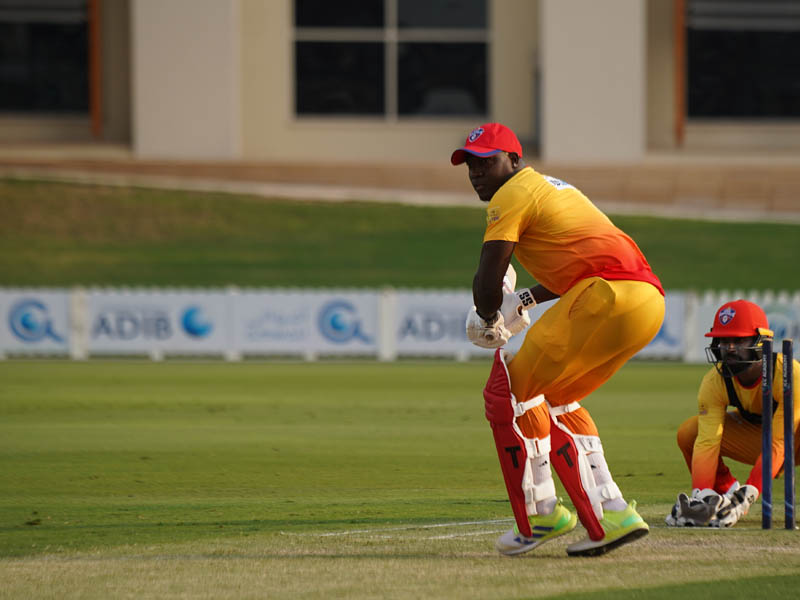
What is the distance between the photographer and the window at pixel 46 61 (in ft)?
135

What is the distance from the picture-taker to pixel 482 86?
40844 mm

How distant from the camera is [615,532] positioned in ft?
19.6

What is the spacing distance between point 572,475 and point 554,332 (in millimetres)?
695

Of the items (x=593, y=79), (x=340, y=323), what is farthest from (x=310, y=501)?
(x=593, y=79)

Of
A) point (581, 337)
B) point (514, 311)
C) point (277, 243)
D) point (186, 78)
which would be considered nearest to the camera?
point (581, 337)

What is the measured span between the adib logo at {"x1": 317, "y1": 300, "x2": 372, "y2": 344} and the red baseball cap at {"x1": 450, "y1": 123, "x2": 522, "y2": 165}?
15929 mm

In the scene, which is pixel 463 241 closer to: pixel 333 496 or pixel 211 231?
pixel 211 231

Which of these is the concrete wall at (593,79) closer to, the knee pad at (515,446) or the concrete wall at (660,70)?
the concrete wall at (660,70)

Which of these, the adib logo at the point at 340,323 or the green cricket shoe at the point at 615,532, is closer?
the green cricket shoe at the point at 615,532

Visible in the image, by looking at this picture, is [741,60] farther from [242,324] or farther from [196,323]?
[196,323]

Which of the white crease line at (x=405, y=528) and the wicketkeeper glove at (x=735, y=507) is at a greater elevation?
the wicketkeeper glove at (x=735, y=507)

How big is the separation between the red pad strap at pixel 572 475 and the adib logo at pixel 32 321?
683 inches

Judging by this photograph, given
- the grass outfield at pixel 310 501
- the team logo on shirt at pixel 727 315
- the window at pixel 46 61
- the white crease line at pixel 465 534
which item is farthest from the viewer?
the window at pixel 46 61

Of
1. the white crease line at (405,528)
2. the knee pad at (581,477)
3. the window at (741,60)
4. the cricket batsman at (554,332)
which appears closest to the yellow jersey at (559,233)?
the cricket batsman at (554,332)
